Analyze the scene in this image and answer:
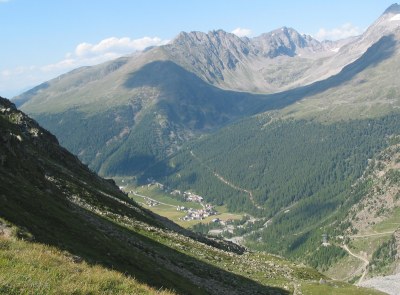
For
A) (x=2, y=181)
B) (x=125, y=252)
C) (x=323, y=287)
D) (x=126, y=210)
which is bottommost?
(x=323, y=287)

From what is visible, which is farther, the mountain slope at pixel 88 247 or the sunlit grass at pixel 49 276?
the mountain slope at pixel 88 247

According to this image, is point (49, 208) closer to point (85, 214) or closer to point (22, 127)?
point (85, 214)

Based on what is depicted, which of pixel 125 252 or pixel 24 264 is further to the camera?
pixel 125 252

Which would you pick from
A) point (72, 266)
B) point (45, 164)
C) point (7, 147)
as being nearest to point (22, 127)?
point (45, 164)

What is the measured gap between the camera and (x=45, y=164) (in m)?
79.9

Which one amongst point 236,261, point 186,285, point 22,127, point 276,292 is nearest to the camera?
point 186,285

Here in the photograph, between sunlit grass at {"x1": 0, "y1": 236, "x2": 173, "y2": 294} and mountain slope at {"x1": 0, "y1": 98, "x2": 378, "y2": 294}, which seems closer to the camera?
sunlit grass at {"x1": 0, "y1": 236, "x2": 173, "y2": 294}

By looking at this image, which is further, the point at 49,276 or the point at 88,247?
the point at 88,247

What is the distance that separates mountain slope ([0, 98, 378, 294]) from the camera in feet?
64.1

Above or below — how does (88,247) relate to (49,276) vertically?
below

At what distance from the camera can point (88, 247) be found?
36.3 m

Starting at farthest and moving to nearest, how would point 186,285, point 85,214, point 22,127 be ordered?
point 22,127, point 85,214, point 186,285

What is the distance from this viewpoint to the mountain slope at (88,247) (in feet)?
64.1

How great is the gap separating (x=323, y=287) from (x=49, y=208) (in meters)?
46.8
